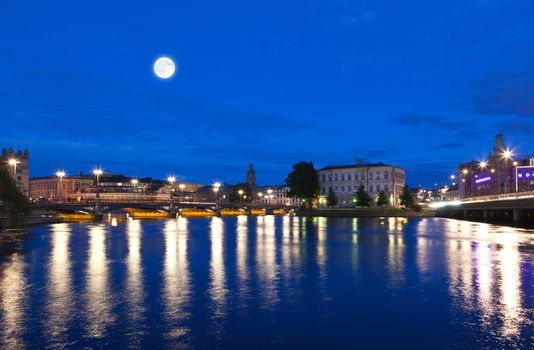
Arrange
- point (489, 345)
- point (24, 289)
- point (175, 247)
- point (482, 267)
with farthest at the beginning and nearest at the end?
1. point (175, 247)
2. point (482, 267)
3. point (24, 289)
4. point (489, 345)

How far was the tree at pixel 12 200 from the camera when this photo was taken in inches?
2596

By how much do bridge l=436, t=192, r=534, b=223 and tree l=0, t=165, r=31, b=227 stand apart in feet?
260

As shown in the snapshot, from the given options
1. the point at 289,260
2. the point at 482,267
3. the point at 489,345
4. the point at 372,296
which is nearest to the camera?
the point at 489,345

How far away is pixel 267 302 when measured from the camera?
20.7 m

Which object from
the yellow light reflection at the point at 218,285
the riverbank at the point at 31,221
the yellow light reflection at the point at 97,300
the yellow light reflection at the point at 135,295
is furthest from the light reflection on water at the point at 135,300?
the riverbank at the point at 31,221

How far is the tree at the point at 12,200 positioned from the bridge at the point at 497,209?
79.2 metres

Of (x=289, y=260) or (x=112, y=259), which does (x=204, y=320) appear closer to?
(x=289, y=260)

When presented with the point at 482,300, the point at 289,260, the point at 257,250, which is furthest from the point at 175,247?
the point at 482,300

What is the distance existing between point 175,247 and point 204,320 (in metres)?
30.2

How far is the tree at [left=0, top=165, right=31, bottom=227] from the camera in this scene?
65.9 metres

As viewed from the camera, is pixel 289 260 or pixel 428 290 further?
pixel 289 260

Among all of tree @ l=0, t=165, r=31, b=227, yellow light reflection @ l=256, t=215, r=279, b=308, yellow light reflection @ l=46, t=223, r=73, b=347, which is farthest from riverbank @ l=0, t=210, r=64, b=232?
yellow light reflection @ l=256, t=215, r=279, b=308

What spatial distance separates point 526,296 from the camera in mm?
21375

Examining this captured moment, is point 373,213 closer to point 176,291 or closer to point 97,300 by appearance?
point 176,291
